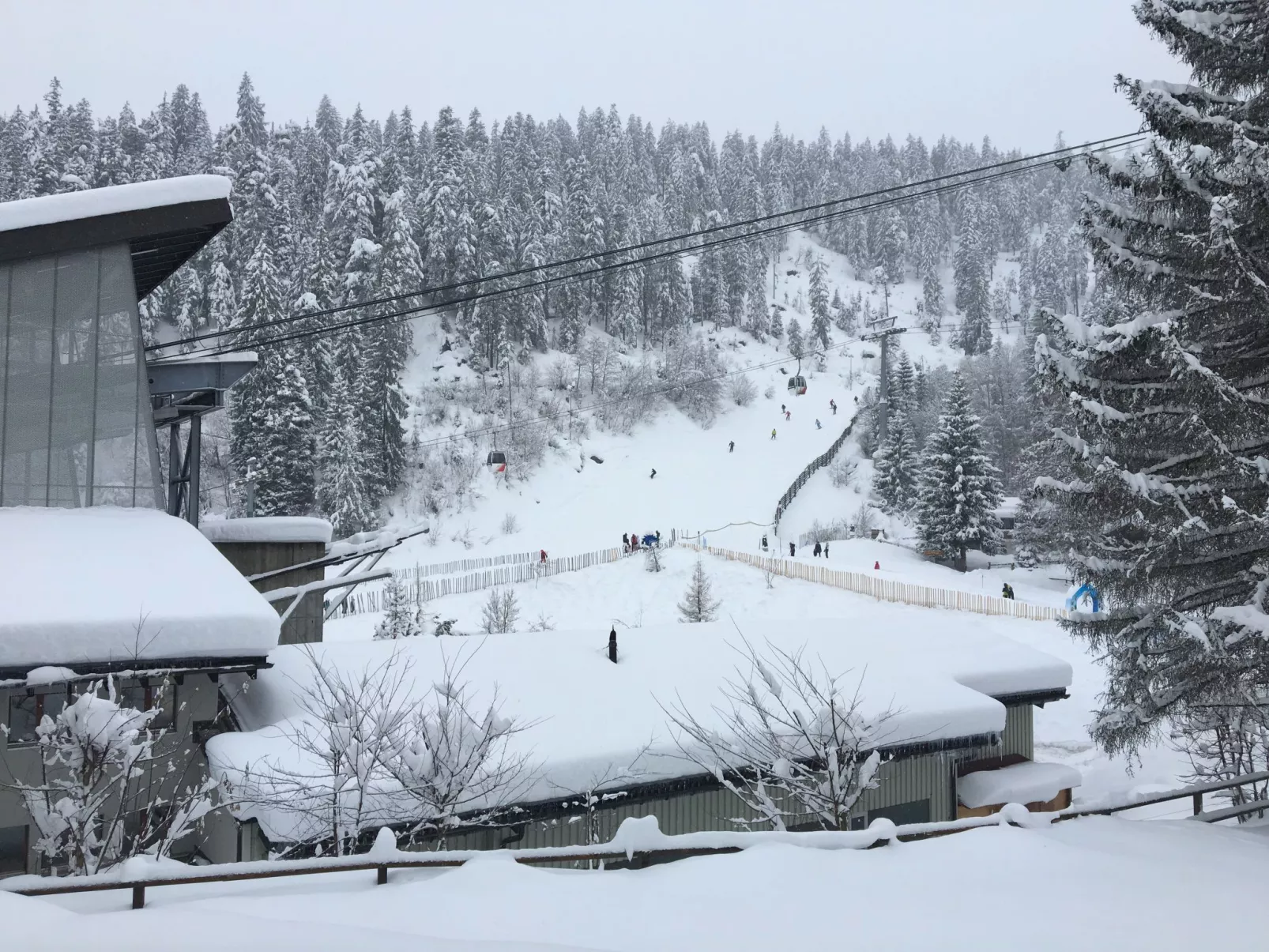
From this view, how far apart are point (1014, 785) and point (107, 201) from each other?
15398 millimetres

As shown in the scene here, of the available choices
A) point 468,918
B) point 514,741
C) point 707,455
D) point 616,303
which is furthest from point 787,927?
point 616,303

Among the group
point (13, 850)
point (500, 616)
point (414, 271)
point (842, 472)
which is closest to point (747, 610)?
point (500, 616)

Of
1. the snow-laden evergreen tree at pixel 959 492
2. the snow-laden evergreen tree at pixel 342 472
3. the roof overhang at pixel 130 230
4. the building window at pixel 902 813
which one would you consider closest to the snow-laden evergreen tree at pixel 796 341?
the snow-laden evergreen tree at pixel 959 492

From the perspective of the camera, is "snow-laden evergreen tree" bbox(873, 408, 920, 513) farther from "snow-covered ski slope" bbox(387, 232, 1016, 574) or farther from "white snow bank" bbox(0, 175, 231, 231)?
"white snow bank" bbox(0, 175, 231, 231)

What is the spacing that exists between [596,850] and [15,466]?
32.8ft

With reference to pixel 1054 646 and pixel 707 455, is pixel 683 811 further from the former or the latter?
pixel 707 455

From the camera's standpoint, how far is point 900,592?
112ft

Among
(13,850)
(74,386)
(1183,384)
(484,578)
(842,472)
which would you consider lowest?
(13,850)

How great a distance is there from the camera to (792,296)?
393 ft

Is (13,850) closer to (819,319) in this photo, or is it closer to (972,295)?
(819,319)

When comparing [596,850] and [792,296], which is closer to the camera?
[596,850]

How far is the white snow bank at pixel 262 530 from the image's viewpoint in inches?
619

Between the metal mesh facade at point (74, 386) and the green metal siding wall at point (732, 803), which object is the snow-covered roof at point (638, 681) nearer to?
the green metal siding wall at point (732, 803)

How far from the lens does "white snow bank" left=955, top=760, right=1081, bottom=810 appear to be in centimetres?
1252
